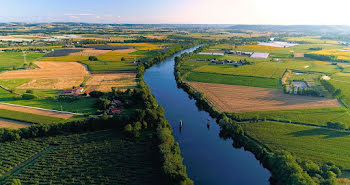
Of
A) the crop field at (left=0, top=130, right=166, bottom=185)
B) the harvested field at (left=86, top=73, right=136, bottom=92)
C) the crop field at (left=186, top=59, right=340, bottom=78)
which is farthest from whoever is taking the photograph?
the crop field at (left=186, top=59, right=340, bottom=78)

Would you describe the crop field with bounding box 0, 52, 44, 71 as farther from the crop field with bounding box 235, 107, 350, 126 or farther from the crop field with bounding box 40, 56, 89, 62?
the crop field with bounding box 235, 107, 350, 126

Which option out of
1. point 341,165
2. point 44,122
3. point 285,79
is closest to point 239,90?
point 285,79

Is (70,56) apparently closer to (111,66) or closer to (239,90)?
(111,66)

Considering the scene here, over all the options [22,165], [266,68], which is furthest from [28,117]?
Answer: [266,68]

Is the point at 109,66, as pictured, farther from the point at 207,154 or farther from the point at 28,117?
the point at 207,154

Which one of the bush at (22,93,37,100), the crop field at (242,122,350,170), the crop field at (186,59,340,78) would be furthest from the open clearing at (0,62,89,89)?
the crop field at (242,122,350,170)

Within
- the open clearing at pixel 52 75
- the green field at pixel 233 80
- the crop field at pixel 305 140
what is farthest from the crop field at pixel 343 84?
the open clearing at pixel 52 75

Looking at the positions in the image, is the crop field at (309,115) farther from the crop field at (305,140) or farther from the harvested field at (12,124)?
the harvested field at (12,124)
